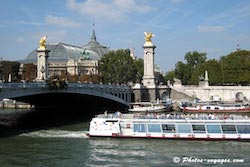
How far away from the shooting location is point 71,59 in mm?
111562

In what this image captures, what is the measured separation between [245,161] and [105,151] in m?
8.00

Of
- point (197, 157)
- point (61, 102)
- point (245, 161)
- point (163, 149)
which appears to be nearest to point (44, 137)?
point (163, 149)

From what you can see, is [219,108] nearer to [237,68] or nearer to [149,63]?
[149,63]

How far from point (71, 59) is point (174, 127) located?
86.4m

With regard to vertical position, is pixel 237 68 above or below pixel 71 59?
below

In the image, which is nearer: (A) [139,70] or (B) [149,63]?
(B) [149,63]

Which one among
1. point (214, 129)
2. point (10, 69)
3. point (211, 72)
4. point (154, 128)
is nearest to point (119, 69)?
point (211, 72)

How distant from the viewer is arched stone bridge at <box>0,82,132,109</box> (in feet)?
104

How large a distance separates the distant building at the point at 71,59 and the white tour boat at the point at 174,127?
214 ft

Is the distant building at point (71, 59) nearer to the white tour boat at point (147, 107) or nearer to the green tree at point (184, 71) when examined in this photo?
the green tree at point (184, 71)

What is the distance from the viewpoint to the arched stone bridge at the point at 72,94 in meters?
31.6

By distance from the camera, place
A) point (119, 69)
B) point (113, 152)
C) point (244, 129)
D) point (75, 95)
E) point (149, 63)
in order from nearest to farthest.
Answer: point (113, 152) → point (244, 129) → point (75, 95) → point (149, 63) → point (119, 69)

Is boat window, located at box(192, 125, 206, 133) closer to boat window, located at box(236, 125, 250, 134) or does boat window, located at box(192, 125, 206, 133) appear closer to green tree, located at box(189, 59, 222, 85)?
boat window, located at box(236, 125, 250, 134)

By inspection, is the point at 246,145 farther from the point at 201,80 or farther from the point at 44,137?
the point at 201,80
